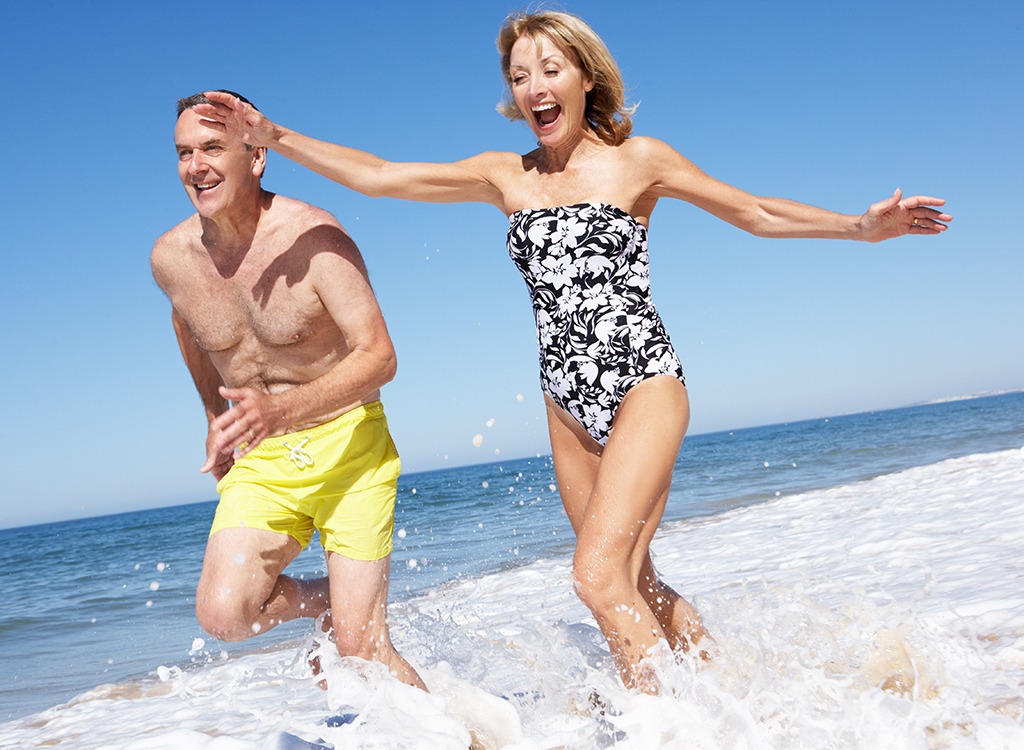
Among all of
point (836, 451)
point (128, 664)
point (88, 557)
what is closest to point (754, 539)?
point (128, 664)

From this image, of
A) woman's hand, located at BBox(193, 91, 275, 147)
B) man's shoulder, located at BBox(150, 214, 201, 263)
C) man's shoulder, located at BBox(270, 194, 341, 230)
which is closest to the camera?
woman's hand, located at BBox(193, 91, 275, 147)

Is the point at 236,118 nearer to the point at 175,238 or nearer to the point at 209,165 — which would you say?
the point at 209,165

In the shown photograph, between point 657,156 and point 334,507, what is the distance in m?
1.79

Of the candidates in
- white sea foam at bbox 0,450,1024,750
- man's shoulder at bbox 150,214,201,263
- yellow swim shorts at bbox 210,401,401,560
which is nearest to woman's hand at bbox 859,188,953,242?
white sea foam at bbox 0,450,1024,750

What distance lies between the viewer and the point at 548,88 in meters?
3.29

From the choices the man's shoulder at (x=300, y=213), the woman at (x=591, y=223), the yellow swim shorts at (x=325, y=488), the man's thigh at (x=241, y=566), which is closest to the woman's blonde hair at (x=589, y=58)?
the woman at (x=591, y=223)

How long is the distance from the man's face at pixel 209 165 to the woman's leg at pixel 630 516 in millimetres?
1707

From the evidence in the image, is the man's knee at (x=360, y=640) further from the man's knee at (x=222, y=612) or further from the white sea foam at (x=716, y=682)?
the man's knee at (x=222, y=612)

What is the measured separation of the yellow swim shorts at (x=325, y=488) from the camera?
11.1 feet

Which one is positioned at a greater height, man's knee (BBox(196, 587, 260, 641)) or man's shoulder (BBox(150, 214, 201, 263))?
man's shoulder (BBox(150, 214, 201, 263))

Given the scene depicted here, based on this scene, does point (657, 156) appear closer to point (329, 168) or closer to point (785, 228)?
point (785, 228)

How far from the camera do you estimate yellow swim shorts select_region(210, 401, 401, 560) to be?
3390mm

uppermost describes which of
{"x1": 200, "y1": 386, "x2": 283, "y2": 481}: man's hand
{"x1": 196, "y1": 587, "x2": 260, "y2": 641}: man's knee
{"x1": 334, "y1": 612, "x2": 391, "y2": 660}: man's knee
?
{"x1": 200, "y1": 386, "x2": 283, "y2": 481}: man's hand

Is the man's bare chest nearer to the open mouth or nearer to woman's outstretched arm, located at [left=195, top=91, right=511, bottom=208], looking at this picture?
woman's outstretched arm, located at [left=195, top=91, right=511, bottom=208]
